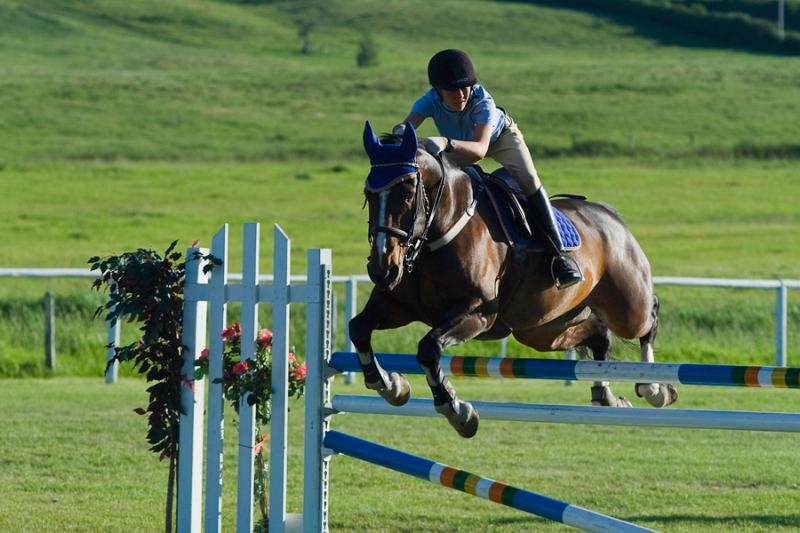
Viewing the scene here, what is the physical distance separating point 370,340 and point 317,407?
461mm

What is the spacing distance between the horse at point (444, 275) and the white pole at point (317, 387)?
21 centimetres

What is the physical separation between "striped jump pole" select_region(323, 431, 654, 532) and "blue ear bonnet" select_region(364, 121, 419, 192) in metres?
1.18

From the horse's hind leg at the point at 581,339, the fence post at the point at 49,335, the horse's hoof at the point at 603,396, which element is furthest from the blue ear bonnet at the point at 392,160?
the fence post at the point at 49,335

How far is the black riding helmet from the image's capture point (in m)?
5.98

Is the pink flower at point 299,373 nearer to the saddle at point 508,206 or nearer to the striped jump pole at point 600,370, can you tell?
the striped jump pole at point 600,370

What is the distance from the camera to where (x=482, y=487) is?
5477mm

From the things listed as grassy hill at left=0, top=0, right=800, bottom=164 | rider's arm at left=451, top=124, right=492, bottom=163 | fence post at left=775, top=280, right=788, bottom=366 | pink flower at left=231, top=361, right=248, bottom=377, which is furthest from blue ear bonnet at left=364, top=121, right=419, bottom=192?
grassy hill at left=0, top=0, right=800, bottom=164

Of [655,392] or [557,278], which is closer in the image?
[557,278]

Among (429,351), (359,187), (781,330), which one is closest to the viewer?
(429,351)

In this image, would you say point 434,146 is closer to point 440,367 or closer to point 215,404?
point 440,367

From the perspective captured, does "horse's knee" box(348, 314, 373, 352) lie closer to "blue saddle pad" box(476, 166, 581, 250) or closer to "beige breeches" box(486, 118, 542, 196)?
"blue saddle pad" box(476, 166, 581, 250)

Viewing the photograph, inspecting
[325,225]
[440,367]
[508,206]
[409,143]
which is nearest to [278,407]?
[440,367]

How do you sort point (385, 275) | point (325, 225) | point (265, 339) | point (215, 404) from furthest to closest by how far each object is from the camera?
point (325, 225) < point (265, 339) < point (215, 404) < point (385, 275)

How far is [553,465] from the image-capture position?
385 inches
